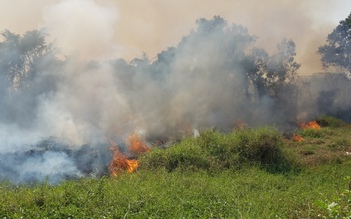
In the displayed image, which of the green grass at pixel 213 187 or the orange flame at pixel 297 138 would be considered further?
the orange flame at pixel 297 138

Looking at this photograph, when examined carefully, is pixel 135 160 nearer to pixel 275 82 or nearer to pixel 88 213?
pixel 88 213

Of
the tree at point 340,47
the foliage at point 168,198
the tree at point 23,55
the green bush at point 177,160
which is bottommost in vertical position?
the foliage at point 168,198

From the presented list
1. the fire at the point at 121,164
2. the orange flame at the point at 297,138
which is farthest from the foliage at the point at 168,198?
the orange flame at the point at 297,138

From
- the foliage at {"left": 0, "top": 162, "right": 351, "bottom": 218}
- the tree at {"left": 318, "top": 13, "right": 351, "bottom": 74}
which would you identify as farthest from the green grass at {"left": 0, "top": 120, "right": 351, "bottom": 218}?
the tree at {"left": 318, "top": 13, "right": 351, "bottom": 74}

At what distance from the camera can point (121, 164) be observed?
1540cm

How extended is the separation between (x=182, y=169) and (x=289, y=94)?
60.9 ft

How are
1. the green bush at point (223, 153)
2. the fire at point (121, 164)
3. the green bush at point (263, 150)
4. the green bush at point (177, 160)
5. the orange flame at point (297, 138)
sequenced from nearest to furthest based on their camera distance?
the green bush at point (177, 160) < the green bush at point (223, 153) < the fire at point (121, 164) < the green bush at point (263, 150) < the orange flame at point (297, 138)

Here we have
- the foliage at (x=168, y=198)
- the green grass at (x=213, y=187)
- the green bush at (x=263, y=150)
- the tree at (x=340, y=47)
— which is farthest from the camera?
the tree at (x=340, y=47)

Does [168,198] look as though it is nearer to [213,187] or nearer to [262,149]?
[213,187]

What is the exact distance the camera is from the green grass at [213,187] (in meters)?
8.04

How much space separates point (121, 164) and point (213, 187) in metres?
5.63

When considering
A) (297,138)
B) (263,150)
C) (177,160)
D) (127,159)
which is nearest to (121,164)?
(127,159)

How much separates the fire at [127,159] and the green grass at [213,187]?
790 millimetres

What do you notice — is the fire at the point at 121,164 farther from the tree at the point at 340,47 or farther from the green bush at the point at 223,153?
the tree at the point at 340,47
